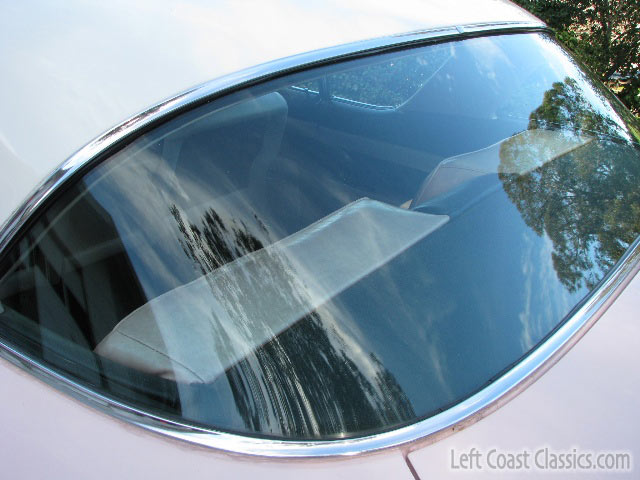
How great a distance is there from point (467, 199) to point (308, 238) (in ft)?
1.58

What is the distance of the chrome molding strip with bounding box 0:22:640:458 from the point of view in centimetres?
99

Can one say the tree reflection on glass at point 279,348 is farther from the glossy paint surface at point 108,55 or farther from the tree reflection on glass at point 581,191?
the tree reflection on glass at point 581,191

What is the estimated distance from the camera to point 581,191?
1.56 meters

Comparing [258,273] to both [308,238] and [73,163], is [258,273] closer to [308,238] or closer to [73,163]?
[308,238]

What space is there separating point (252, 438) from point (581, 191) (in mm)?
1130

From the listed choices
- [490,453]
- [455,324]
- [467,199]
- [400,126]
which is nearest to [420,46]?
[400,126]

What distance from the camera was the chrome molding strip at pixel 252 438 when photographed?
0.99 meters

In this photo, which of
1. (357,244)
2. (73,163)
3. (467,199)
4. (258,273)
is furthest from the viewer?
(467,199)

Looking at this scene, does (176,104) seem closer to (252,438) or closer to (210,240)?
(210,240)

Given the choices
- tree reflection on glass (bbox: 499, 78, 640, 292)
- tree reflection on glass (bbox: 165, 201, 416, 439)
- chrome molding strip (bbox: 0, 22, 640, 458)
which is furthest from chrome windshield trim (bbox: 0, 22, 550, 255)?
tree reflection on glass (bbox: 499, 78, 640, 292)

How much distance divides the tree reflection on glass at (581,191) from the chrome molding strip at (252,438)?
0.31ft

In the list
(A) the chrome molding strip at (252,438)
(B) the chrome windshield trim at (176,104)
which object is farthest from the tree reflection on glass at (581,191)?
(B) the chrome windshield trim at (176,104)

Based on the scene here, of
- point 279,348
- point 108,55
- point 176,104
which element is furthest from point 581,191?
point 108,55

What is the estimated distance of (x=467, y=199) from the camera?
149cm
